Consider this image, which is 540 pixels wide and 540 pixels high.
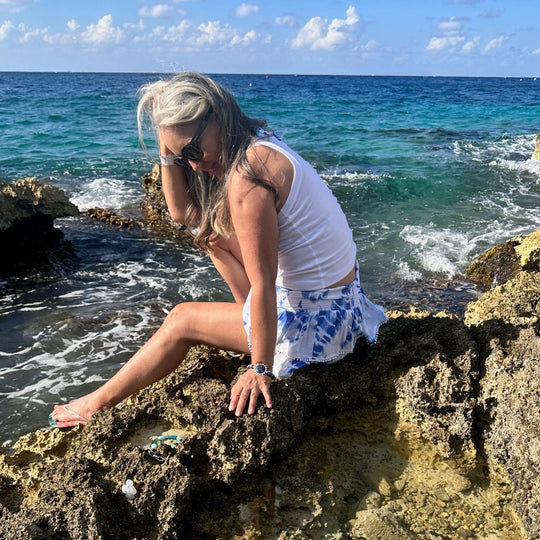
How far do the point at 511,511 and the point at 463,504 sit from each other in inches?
7.6

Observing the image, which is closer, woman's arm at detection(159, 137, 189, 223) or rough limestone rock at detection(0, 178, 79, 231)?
woman's arm at detection(159, 137, 189, 223)

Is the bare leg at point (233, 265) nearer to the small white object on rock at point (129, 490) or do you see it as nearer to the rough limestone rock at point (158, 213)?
the small white object on rock at point (129, 490)

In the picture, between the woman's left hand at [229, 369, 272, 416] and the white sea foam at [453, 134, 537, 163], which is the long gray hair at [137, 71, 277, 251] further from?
the white sea foam at [453, 134, 537, 163]

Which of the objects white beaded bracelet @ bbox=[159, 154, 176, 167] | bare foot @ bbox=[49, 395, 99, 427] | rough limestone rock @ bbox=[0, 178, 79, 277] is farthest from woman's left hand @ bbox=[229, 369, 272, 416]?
rough limestone rock @ bbox=[0, 178, 79, 277]

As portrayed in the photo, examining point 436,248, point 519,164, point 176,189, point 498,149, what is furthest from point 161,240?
point 498,149

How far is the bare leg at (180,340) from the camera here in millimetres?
2756

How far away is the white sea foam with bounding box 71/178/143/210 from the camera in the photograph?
35.0ft

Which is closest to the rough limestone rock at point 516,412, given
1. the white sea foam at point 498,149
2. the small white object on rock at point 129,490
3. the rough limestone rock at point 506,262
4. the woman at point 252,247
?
the woman at point 252,247

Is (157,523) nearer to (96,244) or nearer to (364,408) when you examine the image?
(364,408)

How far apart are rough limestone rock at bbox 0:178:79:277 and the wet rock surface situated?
182 inches

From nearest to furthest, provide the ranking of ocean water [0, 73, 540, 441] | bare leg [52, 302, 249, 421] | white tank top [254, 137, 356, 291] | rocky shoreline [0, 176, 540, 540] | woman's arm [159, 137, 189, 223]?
rocky shoreline [0, 176, 540, 540] < white tank top [254, 137, 356, 291] < bare leg [52, 302, 249, 421] < woman's arm [159, 137, 189, 223] < ocean water [0, 73, 540, 441]

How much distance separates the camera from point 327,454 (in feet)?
8.57

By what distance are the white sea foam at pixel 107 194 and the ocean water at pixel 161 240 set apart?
0.04 meters

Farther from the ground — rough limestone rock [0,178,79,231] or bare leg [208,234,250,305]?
bare leg [208,234,250,305]
